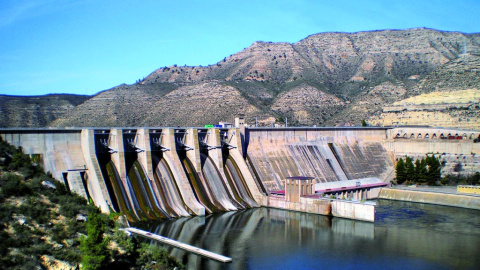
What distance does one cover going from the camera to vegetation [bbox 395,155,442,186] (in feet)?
160

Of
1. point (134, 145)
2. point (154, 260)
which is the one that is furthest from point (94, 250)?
point (134, 145)

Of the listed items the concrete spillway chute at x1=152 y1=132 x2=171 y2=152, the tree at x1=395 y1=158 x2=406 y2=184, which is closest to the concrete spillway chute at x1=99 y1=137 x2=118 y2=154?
the concrete spillway chute at x1=152 y1=132 x2=171 y2=152

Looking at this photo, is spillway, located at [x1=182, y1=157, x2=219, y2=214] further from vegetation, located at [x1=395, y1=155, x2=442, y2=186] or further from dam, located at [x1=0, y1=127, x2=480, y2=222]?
vegetation, located at [x1=395, y1=155, x2=442, y2=186]

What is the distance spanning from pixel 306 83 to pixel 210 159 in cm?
5544

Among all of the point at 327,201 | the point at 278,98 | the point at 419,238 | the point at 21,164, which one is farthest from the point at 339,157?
the point at 278,98

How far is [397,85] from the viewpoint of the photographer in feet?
286

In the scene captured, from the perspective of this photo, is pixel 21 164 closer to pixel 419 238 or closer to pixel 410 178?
pixel 419 238

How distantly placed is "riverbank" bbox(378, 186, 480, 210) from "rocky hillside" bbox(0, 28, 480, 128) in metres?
18.1

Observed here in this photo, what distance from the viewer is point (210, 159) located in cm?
4094

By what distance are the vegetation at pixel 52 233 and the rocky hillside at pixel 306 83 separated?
47679 mm

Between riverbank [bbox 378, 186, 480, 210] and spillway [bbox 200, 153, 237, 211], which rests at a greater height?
spillway [bbox 200, 153, 237, 211]

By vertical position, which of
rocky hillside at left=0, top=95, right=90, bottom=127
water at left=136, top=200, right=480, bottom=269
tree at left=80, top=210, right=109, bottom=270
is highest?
rocky hillside at left=0, top=95, right=90, bottom=127

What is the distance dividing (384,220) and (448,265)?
10.6 metres

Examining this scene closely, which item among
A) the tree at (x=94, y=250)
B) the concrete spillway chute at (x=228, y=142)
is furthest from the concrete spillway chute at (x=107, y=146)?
the tree at (x=94, y=250)
